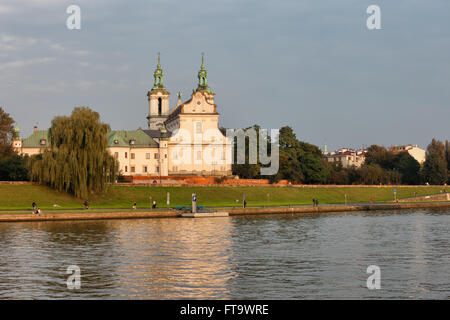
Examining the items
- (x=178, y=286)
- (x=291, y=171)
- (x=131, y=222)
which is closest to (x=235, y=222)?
(x=131, y=222)

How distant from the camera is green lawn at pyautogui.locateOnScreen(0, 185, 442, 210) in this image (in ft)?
224

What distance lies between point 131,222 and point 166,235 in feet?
39.6

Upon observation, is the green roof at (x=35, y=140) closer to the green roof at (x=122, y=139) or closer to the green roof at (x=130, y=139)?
the green roof at (x=122, y=139)

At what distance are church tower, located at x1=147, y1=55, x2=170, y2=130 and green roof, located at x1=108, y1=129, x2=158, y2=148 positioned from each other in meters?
18.8

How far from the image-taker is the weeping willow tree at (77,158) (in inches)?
2694

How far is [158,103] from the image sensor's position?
134 metres

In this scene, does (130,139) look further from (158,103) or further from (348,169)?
(348,169)

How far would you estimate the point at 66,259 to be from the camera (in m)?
33.0

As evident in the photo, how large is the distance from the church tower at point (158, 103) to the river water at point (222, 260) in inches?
3117
